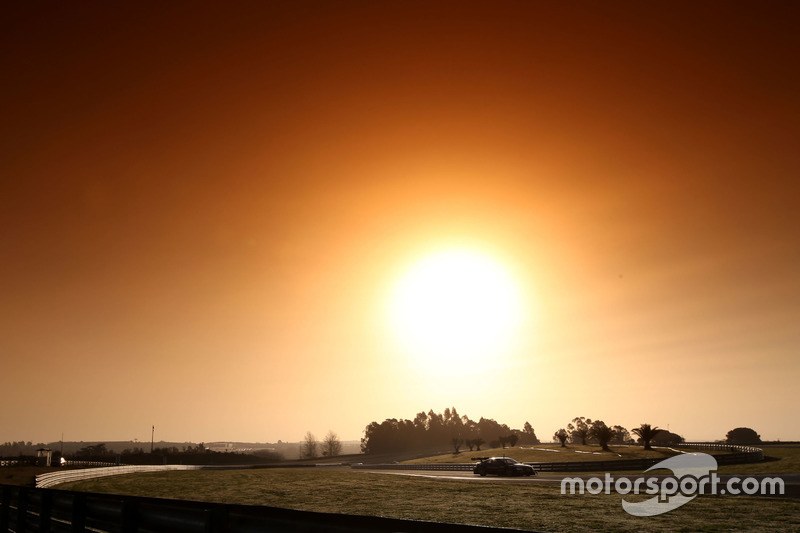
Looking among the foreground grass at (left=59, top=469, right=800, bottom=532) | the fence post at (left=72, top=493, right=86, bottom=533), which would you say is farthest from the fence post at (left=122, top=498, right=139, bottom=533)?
the foreground grass at (left=59, top=469, right=800, bottom=532)

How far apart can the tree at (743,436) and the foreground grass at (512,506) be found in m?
127

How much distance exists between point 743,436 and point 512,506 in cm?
13864

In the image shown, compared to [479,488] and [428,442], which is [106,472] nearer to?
[479,488]

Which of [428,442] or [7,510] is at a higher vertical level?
[7,510]

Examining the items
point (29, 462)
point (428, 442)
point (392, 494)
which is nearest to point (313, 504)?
point (392, 494)

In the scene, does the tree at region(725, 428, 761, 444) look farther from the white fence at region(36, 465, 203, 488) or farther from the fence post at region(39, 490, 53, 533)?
the fence post at region(39, 490, 53, 533)

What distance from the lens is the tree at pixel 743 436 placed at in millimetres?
136750

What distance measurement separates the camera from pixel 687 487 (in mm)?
29656

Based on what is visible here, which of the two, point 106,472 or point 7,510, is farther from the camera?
point 106,472

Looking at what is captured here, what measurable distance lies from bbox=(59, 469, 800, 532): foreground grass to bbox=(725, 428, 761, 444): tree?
126956 mm

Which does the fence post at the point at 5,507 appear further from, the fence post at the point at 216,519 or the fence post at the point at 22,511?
the fence post at the point at 216,519

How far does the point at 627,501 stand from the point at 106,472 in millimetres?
56014

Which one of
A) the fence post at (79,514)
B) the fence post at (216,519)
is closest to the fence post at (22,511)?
the fence post at (79,514)

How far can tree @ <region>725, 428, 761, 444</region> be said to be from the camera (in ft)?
449
